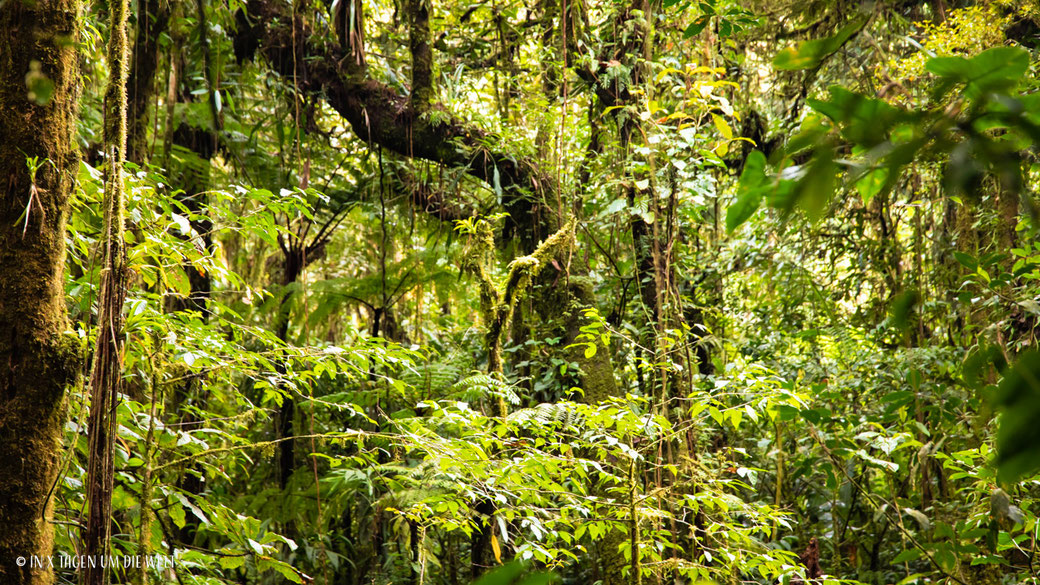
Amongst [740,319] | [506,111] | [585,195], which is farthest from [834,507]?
[506,111]

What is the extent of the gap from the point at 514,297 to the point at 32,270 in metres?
1.90

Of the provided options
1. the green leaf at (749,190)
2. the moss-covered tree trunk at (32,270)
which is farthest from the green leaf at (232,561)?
the green leaf at (749,190)

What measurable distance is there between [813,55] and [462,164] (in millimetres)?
3795

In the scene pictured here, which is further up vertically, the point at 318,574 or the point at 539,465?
the point at 539,465

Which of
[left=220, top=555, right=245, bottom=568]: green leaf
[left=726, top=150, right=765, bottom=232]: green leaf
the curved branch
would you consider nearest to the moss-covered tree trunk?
[left=220, top=555, right=245, bottom=568]: green leaf

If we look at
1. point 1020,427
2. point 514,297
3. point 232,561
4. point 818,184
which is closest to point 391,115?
point 514,297

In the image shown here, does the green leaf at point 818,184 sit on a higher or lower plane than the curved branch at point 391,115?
lower

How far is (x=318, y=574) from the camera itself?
4.66 metres

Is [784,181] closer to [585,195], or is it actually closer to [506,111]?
[585,195]

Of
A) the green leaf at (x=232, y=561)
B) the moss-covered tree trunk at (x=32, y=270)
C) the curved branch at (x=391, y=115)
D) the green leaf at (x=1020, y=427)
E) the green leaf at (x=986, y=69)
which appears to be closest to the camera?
the green leaf at (x=1020, y=427)

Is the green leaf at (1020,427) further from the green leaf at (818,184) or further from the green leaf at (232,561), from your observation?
the green leaf at (232,561)

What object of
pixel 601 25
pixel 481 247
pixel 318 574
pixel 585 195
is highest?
pixel 601 25

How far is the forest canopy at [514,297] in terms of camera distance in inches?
57.9

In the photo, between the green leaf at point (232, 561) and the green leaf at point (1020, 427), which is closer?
the green leaf at point (1020, 427)
